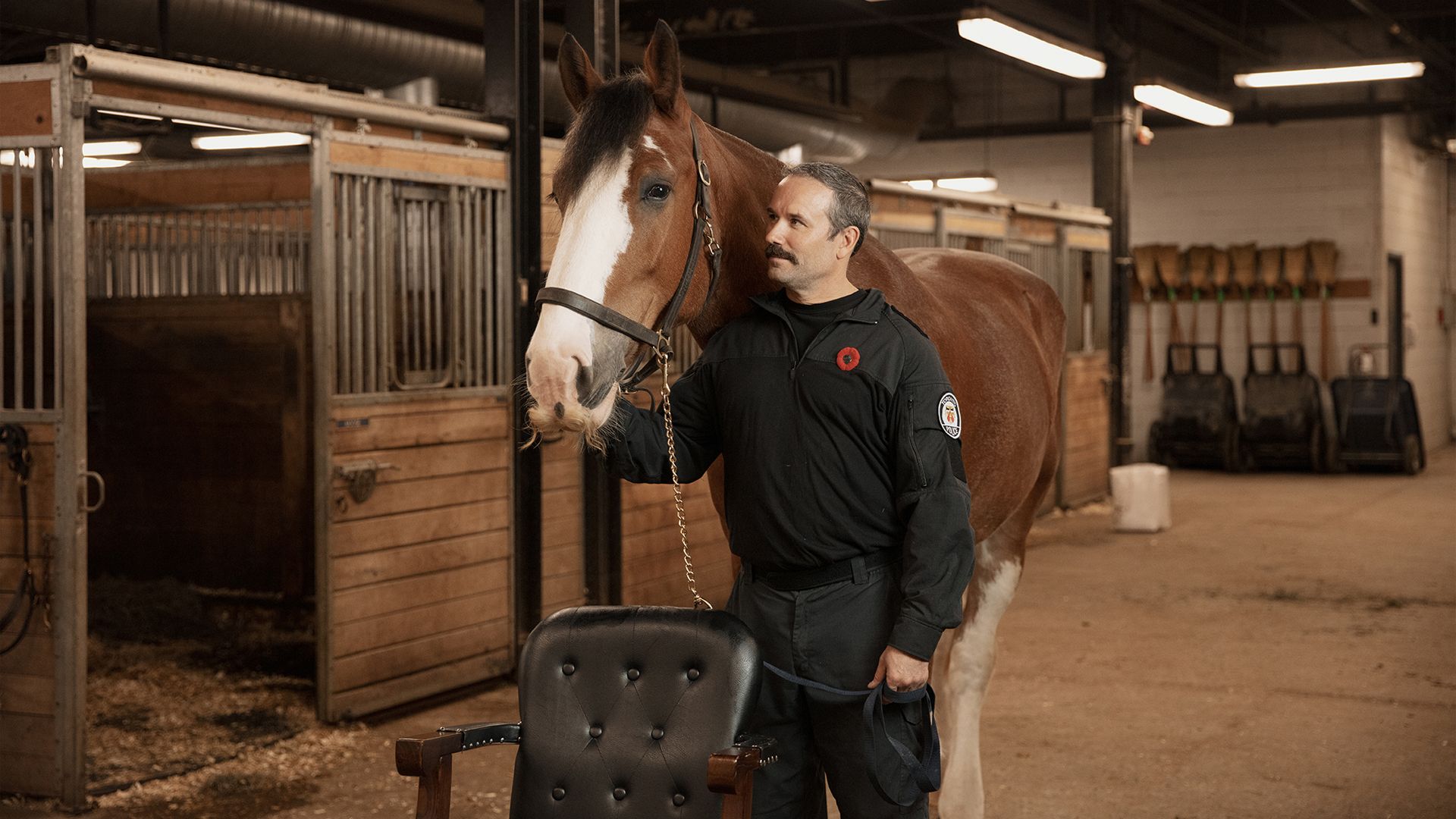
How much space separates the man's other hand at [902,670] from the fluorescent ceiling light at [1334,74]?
7.59 meters

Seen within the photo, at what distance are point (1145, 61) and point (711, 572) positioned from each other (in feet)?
24.4

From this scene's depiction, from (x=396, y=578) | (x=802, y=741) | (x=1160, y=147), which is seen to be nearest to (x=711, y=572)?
(x=396, y=578)

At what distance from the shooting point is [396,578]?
4.18 meters

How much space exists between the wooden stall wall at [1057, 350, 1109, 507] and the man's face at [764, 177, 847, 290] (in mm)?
6918

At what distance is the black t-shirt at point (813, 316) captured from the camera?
1.92 metres

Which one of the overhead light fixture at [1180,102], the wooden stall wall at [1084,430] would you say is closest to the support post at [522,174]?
the wooden stall wall at [1084,430]

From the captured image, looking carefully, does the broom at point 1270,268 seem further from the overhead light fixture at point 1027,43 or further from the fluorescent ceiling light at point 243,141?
the fluorescent ceiling light at point 243,141

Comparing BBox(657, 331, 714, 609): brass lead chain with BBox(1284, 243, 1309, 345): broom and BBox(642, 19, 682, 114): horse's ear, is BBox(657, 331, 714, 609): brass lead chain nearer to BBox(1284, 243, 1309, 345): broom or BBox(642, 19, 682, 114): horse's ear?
BBox(642, 19, 682, 114): horse's ear

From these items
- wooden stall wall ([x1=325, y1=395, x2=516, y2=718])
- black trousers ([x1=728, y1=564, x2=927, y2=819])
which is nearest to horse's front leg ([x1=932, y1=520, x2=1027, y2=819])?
black trousers ([x1=728, y1=564, x2=927, y2=819])

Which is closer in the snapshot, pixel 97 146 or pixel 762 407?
pixel 762 407

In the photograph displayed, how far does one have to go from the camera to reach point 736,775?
67.5 inches

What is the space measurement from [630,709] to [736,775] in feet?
1.01

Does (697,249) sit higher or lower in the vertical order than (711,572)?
higher

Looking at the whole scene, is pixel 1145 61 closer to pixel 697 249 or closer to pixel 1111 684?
pixel 1111 684
